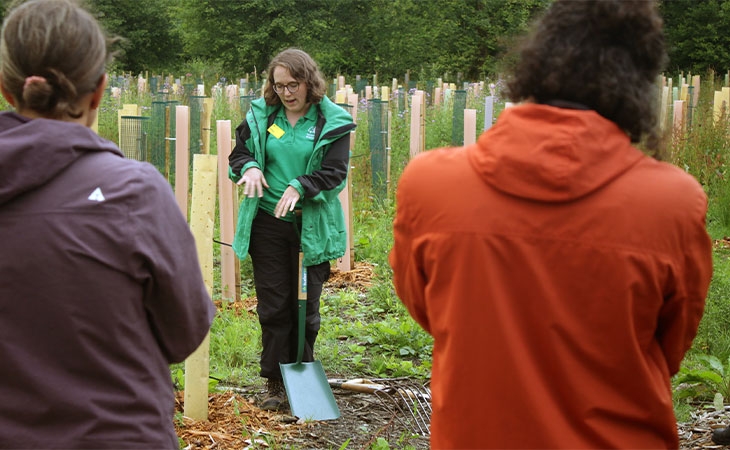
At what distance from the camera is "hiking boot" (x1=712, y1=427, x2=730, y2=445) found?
13.0ft

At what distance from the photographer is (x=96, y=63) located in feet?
5.82

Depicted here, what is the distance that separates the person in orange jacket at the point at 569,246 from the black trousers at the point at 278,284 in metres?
2.89

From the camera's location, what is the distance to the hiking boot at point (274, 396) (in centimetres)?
468

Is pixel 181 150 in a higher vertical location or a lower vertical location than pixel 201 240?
higher

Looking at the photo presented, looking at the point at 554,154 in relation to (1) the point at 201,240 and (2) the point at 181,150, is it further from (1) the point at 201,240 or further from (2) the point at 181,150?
(2) the point at 181,150

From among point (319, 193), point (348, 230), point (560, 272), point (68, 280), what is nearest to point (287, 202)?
point (319, 193)

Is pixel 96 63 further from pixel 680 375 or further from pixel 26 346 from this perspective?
pixel 680 375

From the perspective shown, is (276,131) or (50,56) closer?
(50,56)

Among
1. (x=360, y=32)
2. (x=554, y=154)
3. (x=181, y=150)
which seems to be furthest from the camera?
(x=360, y=32)

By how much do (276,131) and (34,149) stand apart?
2891 mm

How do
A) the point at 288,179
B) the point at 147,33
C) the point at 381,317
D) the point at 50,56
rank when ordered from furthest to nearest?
the point at 147,33 → the point at 381,317 → the point at 288,179 → the point at 50,56

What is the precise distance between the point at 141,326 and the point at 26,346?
228mm

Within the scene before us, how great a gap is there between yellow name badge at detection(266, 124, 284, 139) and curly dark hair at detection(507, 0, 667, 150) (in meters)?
2.87

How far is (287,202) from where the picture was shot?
14.2 feet
